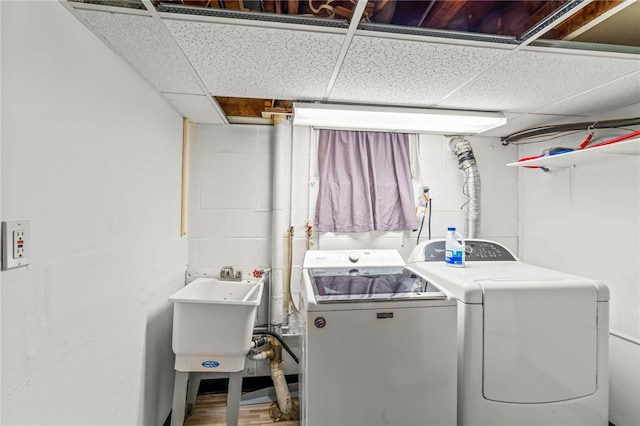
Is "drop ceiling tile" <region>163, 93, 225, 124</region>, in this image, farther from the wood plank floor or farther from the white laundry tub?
the wood plank floor

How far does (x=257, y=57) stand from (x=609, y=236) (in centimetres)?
242

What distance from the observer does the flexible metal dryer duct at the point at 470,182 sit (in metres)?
2.46

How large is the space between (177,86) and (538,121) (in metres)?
2.53

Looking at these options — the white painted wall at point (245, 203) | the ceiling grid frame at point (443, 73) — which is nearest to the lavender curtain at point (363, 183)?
the white painted wall at point (245, 203)

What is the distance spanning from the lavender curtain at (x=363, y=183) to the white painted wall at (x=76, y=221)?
1.22m

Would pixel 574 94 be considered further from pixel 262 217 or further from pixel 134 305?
pixel 134 305

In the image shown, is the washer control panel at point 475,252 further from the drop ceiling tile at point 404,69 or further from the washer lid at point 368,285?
the drop ceiling tile at point 404,69

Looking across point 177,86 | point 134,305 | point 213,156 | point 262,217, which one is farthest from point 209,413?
point 177,86

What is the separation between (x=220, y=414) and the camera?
6.95 feet

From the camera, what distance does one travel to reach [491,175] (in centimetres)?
266

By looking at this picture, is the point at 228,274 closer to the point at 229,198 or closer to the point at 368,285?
the point at 229,198

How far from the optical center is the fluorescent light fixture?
6.15 ft

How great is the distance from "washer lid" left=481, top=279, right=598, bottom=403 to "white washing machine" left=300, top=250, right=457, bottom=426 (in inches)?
9.1

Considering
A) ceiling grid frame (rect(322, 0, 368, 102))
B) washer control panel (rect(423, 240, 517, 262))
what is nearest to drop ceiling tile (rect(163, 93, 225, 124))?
ceiling grid frame (rect(322, 0, 368, 102))
